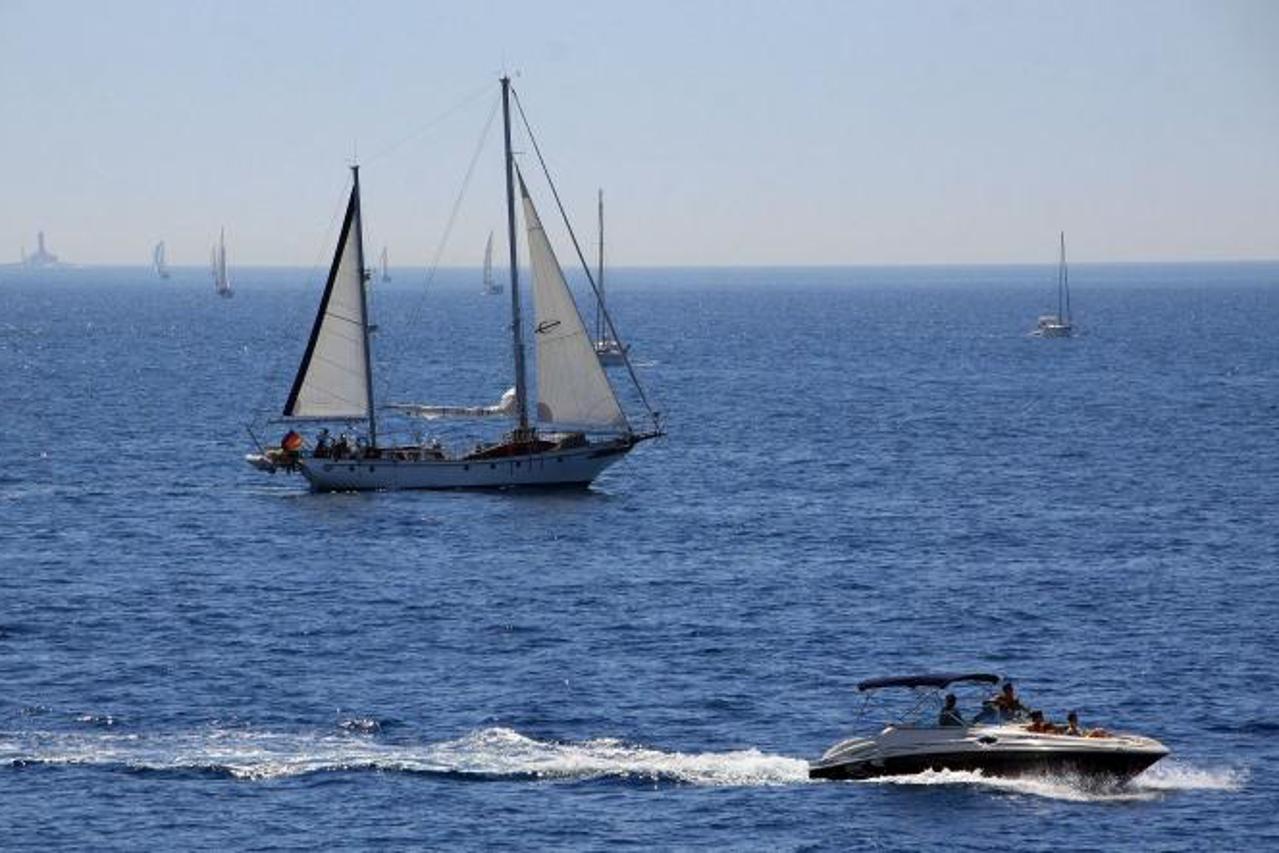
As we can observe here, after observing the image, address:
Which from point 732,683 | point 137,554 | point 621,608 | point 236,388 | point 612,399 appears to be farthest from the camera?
point 236,388

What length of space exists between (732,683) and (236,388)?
13203 cm

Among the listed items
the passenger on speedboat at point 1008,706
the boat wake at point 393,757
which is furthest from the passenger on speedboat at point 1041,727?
the boat wake at point 393,757

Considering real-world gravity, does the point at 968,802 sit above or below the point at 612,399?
below

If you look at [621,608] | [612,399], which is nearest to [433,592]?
[621,608]

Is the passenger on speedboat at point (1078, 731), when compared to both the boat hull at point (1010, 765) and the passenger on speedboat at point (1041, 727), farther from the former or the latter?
the boat hull at point (1010, 765)

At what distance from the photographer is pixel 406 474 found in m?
118

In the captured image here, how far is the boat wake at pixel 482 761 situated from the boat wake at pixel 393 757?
0.03 meters

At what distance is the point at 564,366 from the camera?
116 metres

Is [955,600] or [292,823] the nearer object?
[292,823]

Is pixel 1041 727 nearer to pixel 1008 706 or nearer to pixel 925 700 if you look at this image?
pixel 1008 706

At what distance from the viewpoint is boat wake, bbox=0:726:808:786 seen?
62.4 m

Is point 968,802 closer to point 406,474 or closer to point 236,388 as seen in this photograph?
point 406,474

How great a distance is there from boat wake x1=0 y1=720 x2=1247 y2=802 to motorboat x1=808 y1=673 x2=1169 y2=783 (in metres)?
0.33

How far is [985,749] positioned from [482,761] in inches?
529
